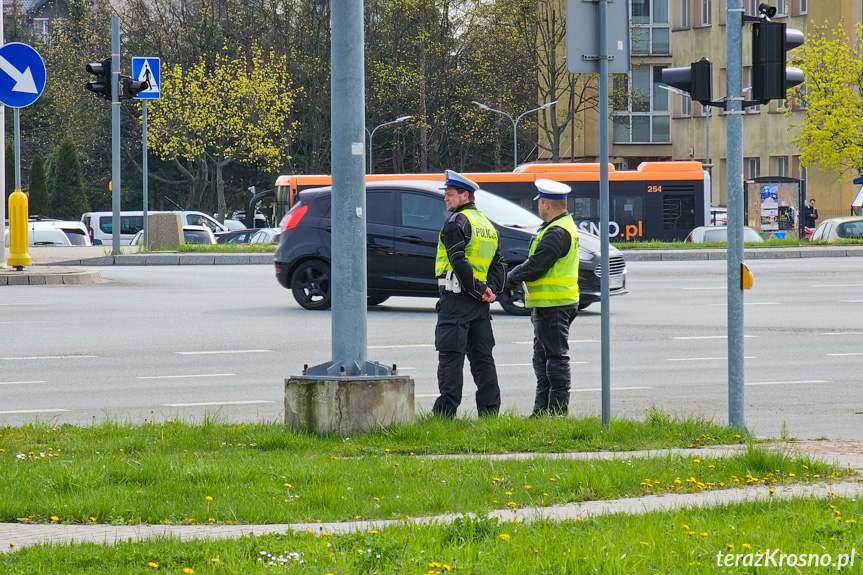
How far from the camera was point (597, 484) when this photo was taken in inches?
246

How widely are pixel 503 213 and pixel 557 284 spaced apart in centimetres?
831

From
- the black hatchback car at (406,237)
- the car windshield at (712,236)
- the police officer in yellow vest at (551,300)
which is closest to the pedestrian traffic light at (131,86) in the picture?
the black hatchback car at (406,237)

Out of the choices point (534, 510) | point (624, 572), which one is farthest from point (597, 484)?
point (624, 572)

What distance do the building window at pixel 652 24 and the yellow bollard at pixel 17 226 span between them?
45751 millimetres

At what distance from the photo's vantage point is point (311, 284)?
1798cm

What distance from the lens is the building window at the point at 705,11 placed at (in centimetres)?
6219

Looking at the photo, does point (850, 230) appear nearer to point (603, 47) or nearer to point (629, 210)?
point (629, 210)

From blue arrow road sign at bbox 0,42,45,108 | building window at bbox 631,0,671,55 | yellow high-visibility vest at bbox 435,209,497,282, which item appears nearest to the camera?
yellow high-visibility vest at bbox 435,209,497,282

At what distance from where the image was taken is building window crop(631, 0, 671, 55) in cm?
6400

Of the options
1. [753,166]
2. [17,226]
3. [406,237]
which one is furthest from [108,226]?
[406,237]

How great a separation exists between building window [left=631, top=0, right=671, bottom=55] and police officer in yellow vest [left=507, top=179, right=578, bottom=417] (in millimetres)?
56496

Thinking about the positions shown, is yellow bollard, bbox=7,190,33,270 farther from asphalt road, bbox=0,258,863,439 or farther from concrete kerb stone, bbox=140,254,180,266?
concrete kerb stone, bbox=140,254,180,266

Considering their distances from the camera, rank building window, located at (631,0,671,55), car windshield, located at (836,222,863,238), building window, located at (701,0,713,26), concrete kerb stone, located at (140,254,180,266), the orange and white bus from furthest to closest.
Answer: building window, located at (631,0,671,55), building window, located at (701,0,713,26), the orange and white bus, car windshield, located at (836,222,863,238), concrete kerb stone, located at (140,254,180,266)

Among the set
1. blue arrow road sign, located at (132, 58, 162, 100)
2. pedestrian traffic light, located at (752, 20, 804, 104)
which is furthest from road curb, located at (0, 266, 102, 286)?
pedestrian traffic light, located at (752, 20, 804, 104)
